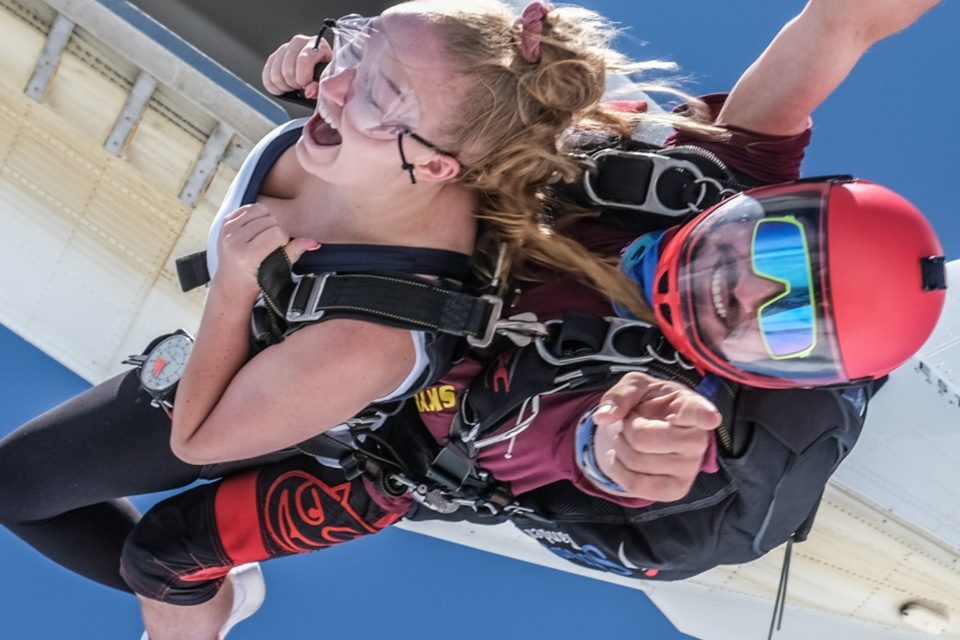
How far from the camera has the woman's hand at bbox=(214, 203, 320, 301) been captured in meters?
1.12

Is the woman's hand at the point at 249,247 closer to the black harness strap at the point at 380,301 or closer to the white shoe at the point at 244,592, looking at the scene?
the black harness strap at the point at 380,301

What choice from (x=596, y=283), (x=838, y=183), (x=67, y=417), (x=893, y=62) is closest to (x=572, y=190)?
(x=596, y=283)

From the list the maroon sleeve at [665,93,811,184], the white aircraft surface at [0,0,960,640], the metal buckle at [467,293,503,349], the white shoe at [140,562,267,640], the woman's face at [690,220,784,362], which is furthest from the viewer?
the white shoe at [140,562,267,640]

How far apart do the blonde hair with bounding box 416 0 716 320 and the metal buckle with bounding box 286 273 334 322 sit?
0.22 meters

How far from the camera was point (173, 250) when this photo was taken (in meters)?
2.12

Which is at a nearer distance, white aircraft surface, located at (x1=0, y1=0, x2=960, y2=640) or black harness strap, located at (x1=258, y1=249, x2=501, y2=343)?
black harness strap, located at (x1=258, y1=249, x2=501, y2=343)

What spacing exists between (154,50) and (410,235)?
3.10ft

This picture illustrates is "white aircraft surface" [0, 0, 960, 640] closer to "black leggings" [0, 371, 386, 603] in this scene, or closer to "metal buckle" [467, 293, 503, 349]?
"black leggings" [0, 371, 386, 603]

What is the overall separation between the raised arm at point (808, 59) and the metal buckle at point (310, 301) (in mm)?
592

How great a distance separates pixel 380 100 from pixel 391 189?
0.37ft

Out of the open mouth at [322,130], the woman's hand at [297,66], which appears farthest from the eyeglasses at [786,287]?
the woman's hand at [297,66]

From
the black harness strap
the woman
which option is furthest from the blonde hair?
the black harness strap

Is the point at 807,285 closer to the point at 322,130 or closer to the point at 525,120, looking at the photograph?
the point at 525,120

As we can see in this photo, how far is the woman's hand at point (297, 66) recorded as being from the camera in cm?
129
